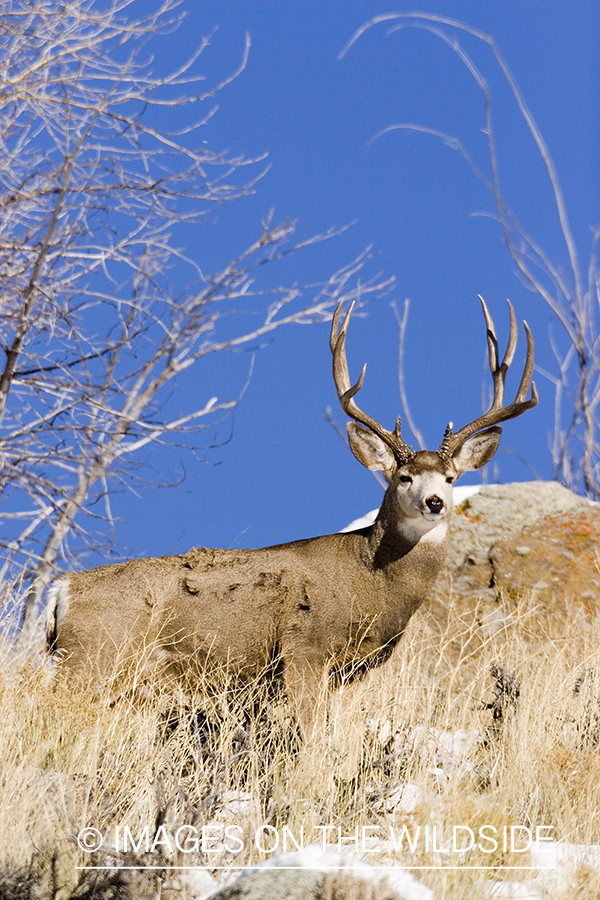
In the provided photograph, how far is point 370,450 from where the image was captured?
6586 millimetres

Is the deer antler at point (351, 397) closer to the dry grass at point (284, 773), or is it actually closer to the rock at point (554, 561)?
the dry grass at point (284, 773)

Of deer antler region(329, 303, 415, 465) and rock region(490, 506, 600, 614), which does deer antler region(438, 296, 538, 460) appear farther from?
rock region(490, 506, 600, 614)

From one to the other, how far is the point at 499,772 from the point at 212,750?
1649mm

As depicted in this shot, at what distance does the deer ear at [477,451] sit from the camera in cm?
664

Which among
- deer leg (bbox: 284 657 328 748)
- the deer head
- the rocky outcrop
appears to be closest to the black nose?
the deer head

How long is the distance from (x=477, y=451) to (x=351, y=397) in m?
0.88

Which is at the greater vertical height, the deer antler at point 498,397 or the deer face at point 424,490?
the deer antler at point 498,397

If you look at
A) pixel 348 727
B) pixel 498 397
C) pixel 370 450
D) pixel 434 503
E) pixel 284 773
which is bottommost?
pixel 284 773

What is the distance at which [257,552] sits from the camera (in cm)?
648

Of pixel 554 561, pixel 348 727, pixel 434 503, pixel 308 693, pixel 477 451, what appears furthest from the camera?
pixel 554 561

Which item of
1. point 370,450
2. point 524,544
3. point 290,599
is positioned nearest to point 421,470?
point 370,450

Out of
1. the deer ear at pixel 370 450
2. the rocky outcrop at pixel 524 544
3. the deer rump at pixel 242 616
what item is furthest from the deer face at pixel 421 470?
the rocky outcrop at pixel 524 544

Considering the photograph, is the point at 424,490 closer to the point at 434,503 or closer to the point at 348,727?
the point at 434,503

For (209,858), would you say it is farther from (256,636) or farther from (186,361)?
(186,361)
